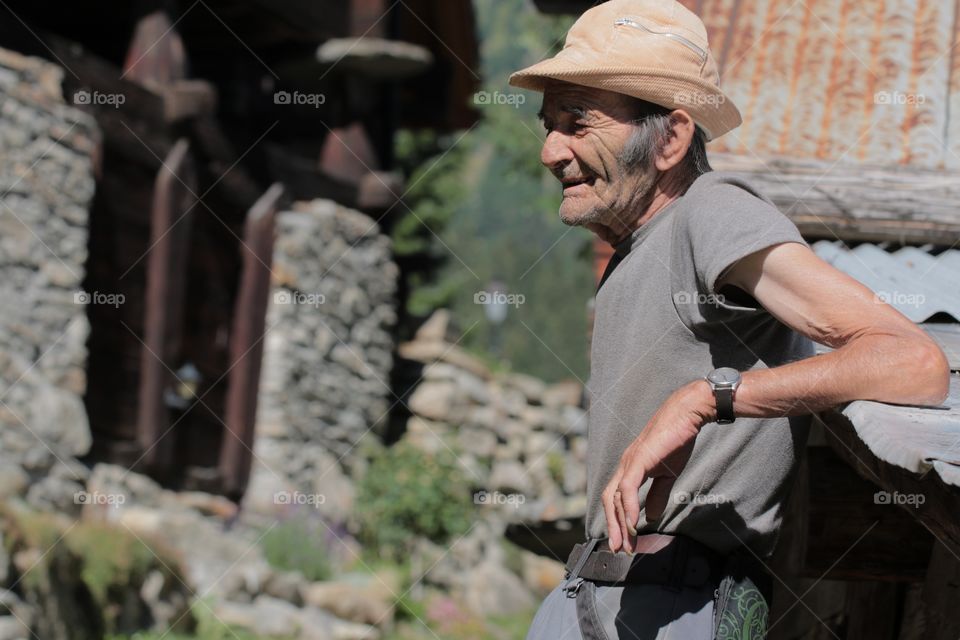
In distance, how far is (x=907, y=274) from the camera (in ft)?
10.7

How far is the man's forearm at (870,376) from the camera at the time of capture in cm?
193

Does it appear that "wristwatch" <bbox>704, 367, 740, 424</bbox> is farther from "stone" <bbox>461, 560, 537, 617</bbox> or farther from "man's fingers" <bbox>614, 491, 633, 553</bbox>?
"stone" <bbox>461, 560, 537, 617</bbox>

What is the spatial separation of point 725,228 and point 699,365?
9.9 inches

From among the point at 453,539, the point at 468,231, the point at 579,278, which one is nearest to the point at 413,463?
the point at 453,539

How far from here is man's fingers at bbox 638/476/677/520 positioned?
217 centimetres

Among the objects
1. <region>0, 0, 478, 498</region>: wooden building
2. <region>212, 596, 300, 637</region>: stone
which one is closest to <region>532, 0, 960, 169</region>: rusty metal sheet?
<region>0, 0, 478, 498</region>: wooden building

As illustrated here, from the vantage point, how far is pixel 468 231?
184 feet

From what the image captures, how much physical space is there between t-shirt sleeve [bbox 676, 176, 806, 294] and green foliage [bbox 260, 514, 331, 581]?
7.14 metres

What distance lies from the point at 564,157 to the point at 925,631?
1333 millimetres

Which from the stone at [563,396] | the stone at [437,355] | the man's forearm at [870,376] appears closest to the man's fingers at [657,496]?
the man's forearm at [870,376]

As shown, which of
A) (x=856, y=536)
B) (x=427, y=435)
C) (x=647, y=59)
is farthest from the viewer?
(x=427, y=435)

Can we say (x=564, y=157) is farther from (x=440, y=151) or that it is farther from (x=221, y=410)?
(x=440, y=151)

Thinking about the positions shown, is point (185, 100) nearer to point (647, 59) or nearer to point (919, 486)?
point (647, 59)

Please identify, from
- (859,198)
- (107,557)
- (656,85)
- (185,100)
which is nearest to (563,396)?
(185,100)
